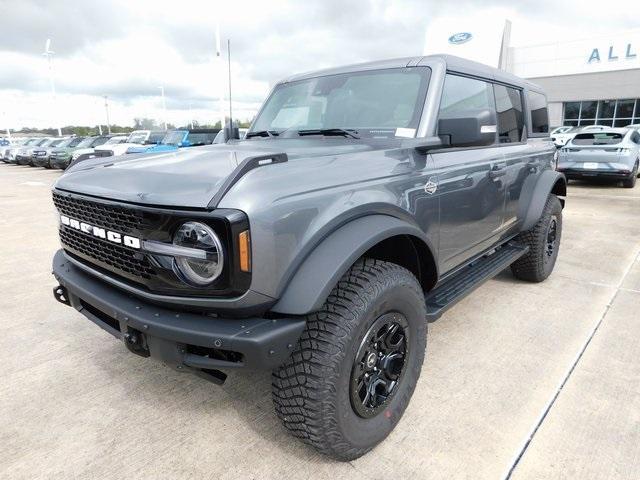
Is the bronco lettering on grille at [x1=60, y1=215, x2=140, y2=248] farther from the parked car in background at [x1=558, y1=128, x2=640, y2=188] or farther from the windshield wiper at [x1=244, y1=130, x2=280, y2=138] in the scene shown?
the parked car in background at [x1=558, y1=128, x2=640, y2=188]

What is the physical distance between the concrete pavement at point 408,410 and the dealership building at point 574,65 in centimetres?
2691

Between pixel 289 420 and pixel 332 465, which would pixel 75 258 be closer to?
pixel 289 420

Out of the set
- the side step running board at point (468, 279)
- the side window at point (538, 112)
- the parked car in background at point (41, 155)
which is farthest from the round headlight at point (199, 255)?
the parked car in background at point (41, 155)

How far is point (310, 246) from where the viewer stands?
6.11 feet

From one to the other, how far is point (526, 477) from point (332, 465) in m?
0.85

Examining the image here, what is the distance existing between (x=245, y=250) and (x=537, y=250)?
11.0 feet

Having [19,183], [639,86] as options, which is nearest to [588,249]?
[19,183]

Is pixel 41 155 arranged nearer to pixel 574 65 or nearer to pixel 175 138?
pixel 175 138

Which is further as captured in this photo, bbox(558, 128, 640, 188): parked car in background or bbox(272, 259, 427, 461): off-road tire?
bbox(558, 128, 640, 188): parked car in background

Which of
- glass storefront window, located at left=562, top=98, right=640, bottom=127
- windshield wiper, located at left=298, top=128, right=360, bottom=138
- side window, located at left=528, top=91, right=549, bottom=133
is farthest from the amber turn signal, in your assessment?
glass storefront window, located at left=562, top=98, right=640, bottom=127

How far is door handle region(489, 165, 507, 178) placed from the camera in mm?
3268

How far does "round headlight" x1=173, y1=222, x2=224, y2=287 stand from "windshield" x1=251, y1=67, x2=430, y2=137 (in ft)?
4.50

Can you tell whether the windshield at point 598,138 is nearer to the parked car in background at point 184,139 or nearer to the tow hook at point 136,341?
the parked car in background at point 184,139

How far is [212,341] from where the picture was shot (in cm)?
169
